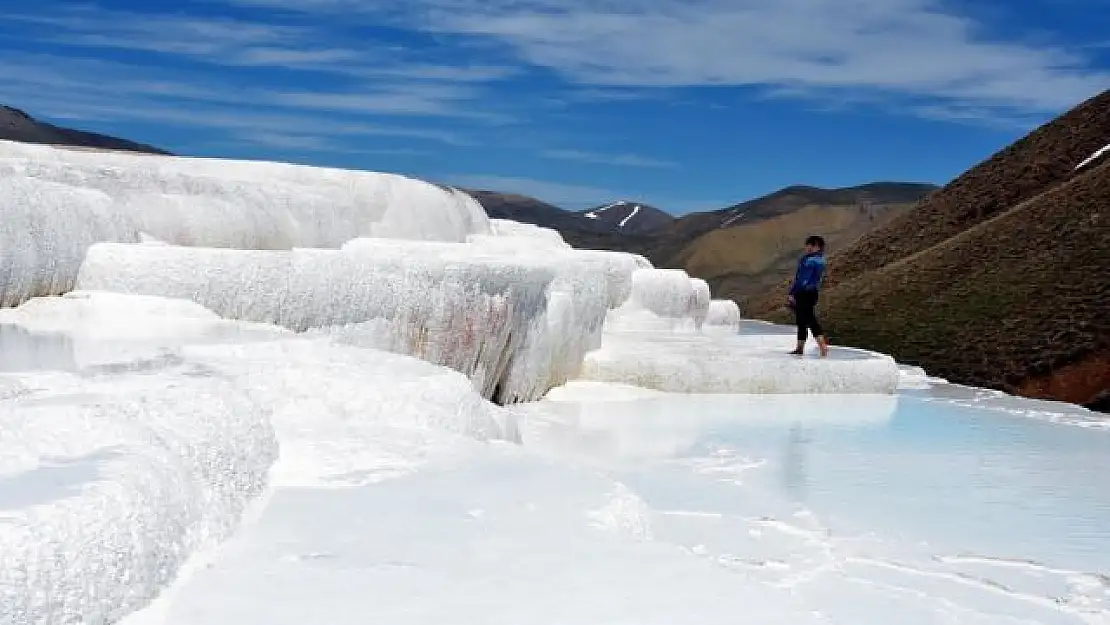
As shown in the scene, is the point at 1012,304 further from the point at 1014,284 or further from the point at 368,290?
the point at 368,290

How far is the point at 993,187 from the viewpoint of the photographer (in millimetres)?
35625

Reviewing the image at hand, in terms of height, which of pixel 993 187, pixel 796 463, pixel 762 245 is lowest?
pixel 796 463

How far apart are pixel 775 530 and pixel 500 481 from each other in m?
1.63

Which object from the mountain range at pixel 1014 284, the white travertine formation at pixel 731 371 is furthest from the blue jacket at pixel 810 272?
the mountain range at pixel 1014 284

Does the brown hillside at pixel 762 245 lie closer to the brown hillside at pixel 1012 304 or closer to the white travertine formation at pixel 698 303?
the brown hillside at pixel 1012 304

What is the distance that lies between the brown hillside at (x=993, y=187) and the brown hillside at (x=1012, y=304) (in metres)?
5.43

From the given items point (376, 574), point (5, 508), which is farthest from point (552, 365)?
point (5, 508)

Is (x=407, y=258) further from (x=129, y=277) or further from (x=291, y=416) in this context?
(x=291, y=416)

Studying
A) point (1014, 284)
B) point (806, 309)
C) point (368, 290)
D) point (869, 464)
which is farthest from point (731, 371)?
point (1014, 284)

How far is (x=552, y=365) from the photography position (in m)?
9.77

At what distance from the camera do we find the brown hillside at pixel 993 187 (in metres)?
33.3

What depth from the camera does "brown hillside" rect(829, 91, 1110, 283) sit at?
33.3 m

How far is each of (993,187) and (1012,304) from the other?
47.5 ft

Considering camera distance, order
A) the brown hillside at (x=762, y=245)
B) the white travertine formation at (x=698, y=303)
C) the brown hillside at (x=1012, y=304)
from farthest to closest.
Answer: the brown hillside at (x=762, y=245)
the brown hillside at (x=1012, y=304)
the white travertine formation at (x=698, y=303)
